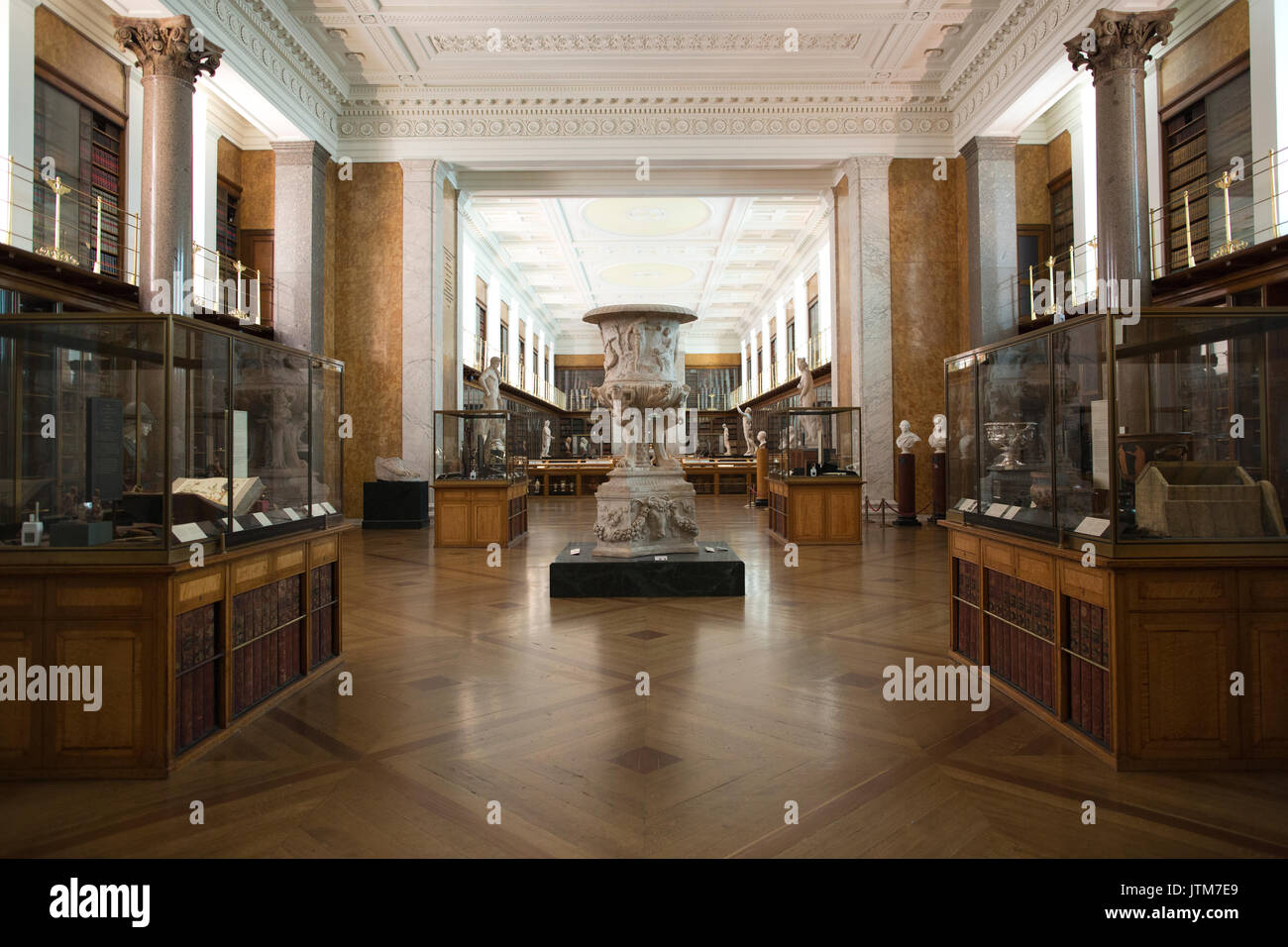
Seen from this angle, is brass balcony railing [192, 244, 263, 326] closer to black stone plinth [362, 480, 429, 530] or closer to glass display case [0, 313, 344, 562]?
black stone plinth [362, 480, 429, 530]

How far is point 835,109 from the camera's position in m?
12.0

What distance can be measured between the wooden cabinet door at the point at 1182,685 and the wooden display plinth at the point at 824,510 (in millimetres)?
6508

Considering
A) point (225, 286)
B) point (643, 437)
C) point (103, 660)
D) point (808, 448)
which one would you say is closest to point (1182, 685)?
point (103, 660)

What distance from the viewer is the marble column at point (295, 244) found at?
11055 mm

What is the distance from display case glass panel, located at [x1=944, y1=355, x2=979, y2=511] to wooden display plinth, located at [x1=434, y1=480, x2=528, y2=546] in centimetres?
607

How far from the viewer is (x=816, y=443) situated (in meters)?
9.76

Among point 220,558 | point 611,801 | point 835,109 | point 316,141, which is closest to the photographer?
point 611,801

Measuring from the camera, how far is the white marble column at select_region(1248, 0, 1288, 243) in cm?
723

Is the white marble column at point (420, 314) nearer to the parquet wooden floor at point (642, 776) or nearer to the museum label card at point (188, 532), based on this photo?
the parquet wooden floor at point (642, 776)

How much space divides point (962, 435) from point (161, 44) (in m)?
8.86

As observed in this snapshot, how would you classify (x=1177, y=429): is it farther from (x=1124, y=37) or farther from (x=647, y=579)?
(x=1124, y=37)
